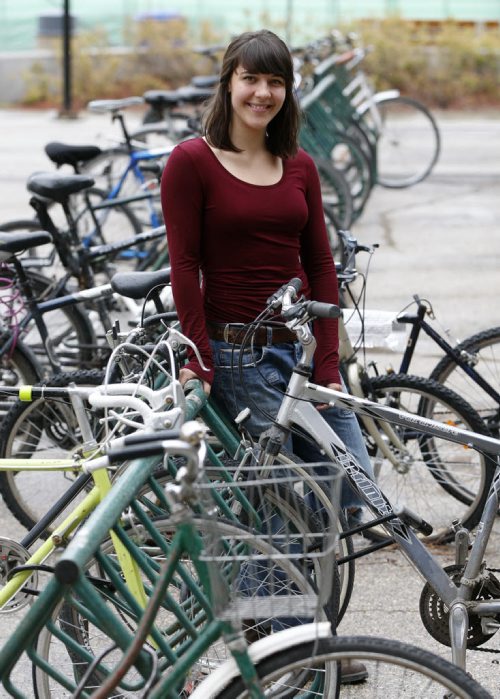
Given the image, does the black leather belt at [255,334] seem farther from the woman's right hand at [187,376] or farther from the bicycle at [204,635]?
the bicycle at [204,635]

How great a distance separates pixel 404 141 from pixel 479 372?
25.4 feet

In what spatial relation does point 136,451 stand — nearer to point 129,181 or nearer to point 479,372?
point 479,372

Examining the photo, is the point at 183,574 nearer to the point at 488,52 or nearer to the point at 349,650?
the point at 349,650

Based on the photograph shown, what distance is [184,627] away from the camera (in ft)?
9.33

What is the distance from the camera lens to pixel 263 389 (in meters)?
3.68

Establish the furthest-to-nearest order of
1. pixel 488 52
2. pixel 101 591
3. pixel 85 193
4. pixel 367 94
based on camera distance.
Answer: pixel 488 52
pixel 367 94
pixel 85 193
pixel 101 591

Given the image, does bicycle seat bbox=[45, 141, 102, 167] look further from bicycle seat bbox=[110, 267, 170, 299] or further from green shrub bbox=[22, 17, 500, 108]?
green shrub bbox=[22, 17, 500, 108]

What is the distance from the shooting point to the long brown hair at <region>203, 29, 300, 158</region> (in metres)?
3.56

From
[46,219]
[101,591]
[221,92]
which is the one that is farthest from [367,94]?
[101,591]

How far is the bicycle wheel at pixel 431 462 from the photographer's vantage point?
180 inches

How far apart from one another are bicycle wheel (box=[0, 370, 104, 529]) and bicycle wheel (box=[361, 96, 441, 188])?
7.32m

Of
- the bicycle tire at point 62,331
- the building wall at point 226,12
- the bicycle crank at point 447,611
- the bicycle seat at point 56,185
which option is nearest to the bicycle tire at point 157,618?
the bicycle crank at point 447,611

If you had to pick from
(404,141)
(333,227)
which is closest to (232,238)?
(333,227)

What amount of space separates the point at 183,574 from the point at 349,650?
476 millimetres
